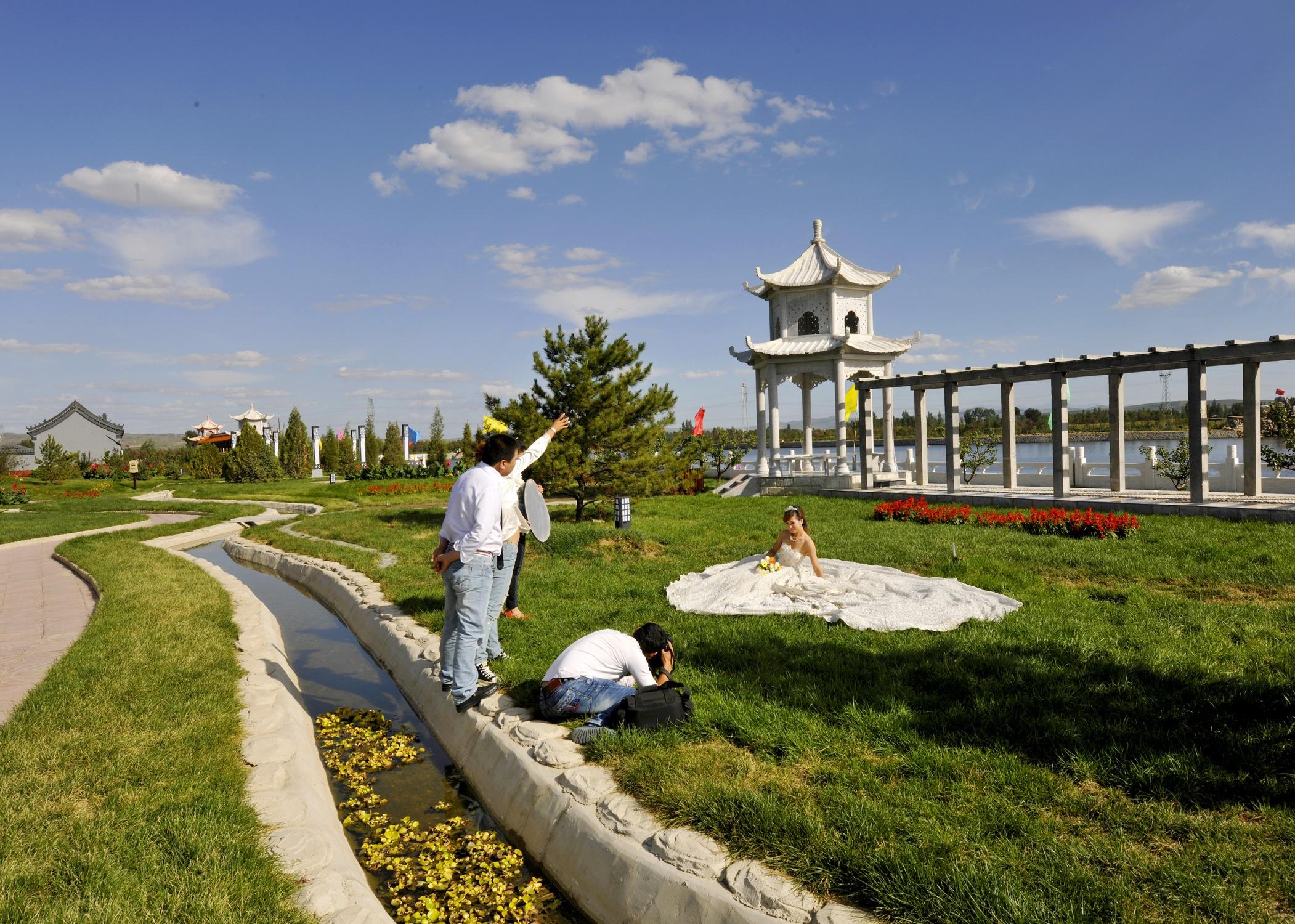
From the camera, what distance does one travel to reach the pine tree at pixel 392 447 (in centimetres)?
5016

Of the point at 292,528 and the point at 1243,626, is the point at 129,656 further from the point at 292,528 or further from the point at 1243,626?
the point at 292,528

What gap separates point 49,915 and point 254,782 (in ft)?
5.24

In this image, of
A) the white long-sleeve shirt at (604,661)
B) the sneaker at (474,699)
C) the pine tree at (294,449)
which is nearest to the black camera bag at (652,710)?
the white long-sleeve shirt at (604,661)

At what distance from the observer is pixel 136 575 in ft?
38.0

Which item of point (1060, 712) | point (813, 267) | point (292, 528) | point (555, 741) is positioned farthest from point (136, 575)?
point (813, 267)

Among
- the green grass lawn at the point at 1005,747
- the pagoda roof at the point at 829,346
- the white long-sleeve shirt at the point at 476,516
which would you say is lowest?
the green grass lawn at the point at 1005,747

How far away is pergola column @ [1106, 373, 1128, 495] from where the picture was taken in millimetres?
15805

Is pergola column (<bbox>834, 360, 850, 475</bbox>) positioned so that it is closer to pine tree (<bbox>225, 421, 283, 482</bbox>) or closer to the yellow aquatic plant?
the yellow aquatic plant

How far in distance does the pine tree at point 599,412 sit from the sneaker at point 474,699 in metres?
10.1

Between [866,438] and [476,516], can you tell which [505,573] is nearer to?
[476,516]

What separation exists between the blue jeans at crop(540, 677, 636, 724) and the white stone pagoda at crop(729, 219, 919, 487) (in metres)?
18.9

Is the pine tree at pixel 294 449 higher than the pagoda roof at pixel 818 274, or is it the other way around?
the pagoda roof at pixel 818 274

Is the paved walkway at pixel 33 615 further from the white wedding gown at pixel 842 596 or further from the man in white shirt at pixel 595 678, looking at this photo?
the white wedding gown at pixel 842 596

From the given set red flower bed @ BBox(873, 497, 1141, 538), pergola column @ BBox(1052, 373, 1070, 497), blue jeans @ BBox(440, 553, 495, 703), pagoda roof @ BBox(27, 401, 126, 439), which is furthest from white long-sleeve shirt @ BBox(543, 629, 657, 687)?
pagoda roof @ BBox(27, 401, 126, 439)
